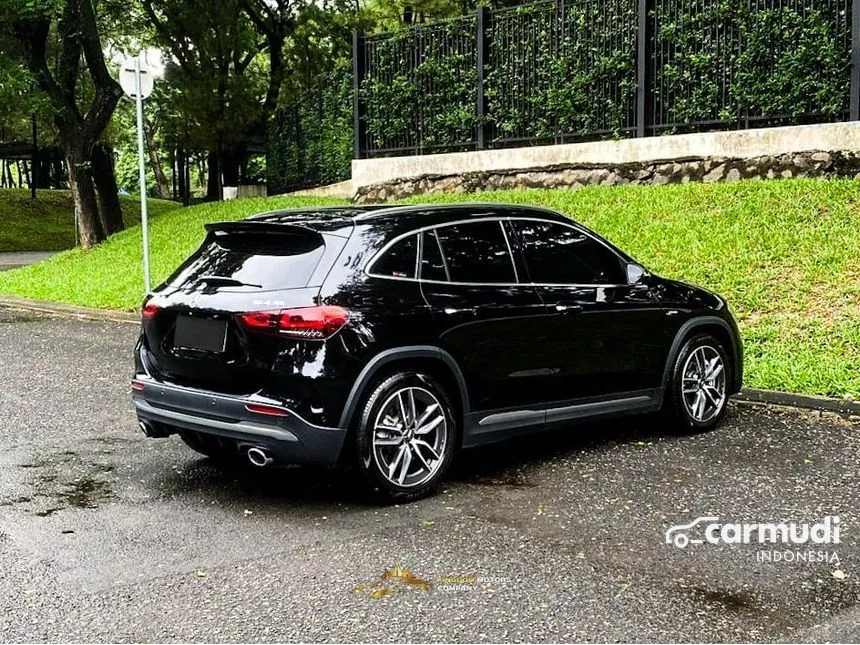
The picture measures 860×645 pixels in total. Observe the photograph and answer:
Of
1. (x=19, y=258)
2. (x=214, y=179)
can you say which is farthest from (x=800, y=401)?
(x=19, y=258)

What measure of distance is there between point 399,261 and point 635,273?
6.24 ft

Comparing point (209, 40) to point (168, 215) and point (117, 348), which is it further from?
point (117, 348)

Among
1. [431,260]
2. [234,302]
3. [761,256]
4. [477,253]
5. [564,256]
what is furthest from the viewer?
[761,256]

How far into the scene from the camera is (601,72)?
1512cm

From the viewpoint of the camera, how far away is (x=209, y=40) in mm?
26688

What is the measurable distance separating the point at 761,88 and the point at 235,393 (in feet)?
34.7

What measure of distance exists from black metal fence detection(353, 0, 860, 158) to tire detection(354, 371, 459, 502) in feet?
31.4

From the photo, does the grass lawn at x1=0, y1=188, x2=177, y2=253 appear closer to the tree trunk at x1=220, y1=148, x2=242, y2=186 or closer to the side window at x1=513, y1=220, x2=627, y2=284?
the tree trunk at x1=220, y1=148, x2=242, y2=186

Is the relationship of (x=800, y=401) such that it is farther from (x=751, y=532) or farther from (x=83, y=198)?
(x=83, y=198)

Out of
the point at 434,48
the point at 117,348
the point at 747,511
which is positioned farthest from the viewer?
the point at 434,48

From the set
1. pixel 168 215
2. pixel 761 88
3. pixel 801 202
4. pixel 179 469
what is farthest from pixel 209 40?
pixel 179 469

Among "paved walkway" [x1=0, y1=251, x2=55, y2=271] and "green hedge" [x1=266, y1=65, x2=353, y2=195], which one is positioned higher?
"green hedge" [x1=266, y1=65, x2=353, y2=195]

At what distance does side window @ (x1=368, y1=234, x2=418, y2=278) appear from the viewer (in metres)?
5.39

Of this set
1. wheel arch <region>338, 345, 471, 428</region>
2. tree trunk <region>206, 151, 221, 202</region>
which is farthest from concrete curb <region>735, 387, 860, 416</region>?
tree trunk <region>206, 151, 221, 202</region>
